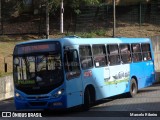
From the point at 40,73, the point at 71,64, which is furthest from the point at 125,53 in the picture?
the point at 40,73

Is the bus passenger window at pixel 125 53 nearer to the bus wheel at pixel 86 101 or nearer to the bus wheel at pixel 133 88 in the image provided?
the bus wheel at pixel 133 88

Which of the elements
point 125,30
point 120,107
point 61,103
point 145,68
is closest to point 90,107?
point 120,107

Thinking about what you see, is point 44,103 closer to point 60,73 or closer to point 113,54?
point 60,73

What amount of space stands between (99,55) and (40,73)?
11.3 ft

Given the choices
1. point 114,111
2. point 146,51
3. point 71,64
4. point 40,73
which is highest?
point 146,51

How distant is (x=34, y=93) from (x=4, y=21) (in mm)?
25491

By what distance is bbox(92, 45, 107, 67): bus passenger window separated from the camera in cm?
1939

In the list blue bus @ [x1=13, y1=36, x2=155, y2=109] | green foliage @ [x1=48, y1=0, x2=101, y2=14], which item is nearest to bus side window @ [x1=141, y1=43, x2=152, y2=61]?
blue bus @ [x1=13, y1=36, x2=155, y2=109]

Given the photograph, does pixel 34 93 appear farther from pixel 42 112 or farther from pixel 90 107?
pixel 90 107

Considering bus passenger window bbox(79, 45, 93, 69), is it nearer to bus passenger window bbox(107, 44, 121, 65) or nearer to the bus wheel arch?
the bus wheel arch

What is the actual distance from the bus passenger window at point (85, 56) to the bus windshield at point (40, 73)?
139cm

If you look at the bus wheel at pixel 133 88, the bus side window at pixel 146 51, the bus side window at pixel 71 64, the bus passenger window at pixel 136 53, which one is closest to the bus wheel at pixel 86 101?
the bus side window at pixel 71 64

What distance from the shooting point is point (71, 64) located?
17.5 meters

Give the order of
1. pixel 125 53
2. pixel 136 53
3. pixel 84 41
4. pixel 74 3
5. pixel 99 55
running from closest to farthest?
pixel 84 41
pixel 99 55
pixel 125 53
pixel 136 53
pixel 74 3
